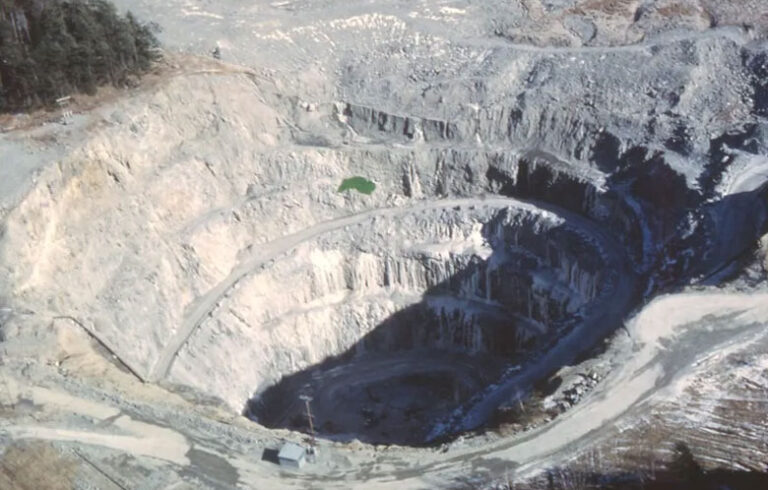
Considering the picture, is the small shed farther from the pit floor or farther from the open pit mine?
the pit floor

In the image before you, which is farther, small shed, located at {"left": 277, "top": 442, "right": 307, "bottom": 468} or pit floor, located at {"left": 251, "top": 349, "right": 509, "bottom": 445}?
pit floor, located at {"left": 251, "top": 349, "right": 509, "bottom": 445}

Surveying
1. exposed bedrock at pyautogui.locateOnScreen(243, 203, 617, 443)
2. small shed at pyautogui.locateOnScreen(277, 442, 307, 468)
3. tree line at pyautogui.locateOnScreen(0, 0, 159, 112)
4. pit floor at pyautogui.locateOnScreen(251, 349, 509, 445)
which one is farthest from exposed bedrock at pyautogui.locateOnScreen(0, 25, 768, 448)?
small shed at pyautogui.locateOnScreen(277, 442, 307, 468)

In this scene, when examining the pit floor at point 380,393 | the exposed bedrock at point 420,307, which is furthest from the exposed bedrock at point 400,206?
the pit floor at point 380,393

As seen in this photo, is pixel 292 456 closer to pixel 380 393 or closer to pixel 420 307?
pixel 380 393

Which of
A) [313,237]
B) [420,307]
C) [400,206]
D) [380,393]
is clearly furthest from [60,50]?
[380,393]

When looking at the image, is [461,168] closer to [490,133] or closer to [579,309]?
[490,133]

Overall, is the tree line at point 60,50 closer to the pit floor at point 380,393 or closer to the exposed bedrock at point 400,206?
the exposed bedrock at point 400,206
